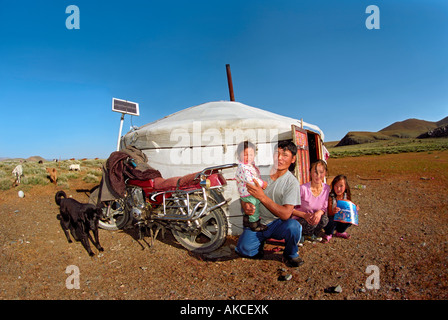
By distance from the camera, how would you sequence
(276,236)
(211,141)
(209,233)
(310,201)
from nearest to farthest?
(276,236) < (310,201) < (209,233) < (211,141)

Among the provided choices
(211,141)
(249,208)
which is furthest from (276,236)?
(211,141)

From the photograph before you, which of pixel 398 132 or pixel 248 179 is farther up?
pixel 398 132

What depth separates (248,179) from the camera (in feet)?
8.89

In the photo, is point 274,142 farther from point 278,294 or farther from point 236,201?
point 278,294

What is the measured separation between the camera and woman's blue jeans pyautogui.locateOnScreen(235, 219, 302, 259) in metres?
2.89

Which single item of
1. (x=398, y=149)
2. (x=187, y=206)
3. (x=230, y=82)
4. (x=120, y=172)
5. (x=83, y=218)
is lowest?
(x=83, y=218)

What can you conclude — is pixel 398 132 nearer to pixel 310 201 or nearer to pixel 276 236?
pixel 310 201

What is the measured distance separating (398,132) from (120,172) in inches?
4687

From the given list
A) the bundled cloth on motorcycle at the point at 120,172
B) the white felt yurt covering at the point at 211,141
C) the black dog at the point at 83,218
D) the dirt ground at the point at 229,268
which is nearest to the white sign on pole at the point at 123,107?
the white felt yurt covering at the point at 211,141

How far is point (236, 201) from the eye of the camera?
4.41 metres

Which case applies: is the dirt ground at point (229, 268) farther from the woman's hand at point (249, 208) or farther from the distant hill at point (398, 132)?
the distant hill at point (398, 132)

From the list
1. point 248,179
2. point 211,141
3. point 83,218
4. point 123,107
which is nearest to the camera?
point 248,179

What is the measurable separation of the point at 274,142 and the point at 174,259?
2.83 m
